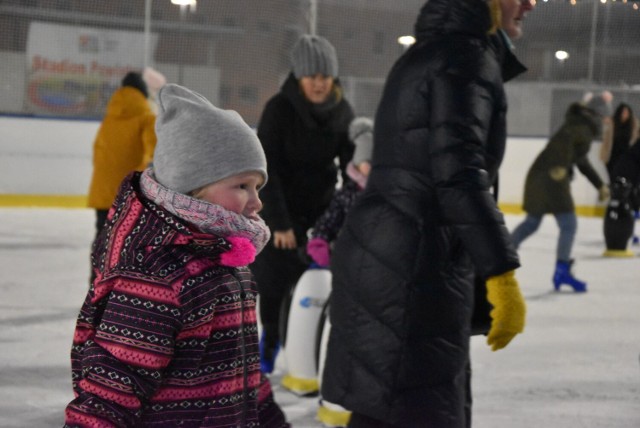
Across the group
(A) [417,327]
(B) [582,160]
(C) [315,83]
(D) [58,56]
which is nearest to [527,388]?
(C) [315,83]

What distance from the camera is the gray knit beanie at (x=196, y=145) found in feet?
4.85

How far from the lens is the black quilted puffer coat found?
2.09m

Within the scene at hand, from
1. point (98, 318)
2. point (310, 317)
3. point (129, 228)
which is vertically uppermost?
point (129, 228)

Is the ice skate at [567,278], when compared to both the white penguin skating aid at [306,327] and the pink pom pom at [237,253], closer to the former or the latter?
the white penguin skating aid at [306,327]

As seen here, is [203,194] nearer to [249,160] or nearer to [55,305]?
[249,160]

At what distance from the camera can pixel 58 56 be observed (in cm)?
1173

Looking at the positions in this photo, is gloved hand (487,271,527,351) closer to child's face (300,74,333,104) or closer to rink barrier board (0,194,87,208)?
child's face (300,74,333,104)

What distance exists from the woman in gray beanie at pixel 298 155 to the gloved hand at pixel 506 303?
5.21ft

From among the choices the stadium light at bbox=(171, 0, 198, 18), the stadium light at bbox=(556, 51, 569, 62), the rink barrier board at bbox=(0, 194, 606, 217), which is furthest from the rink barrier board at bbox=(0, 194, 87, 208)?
the stadium light at bbox=(556, 51, 569, 62)

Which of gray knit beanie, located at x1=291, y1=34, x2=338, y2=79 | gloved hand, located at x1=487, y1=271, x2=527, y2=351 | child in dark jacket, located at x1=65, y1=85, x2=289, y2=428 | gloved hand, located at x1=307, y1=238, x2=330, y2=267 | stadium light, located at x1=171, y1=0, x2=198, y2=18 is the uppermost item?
stadium light, located at x1=171, y1=0, x2=198, y2=18

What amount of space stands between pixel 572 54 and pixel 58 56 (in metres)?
6.44

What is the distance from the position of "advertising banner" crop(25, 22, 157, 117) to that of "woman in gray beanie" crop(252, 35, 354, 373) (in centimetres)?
798

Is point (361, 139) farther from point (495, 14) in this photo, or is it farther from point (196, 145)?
point (196, 145)

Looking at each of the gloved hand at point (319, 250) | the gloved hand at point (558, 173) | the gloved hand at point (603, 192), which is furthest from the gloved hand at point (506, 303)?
the gloved hand at point (603, 192)
